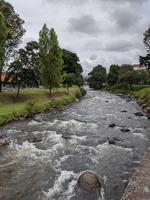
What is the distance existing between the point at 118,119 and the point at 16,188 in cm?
2197

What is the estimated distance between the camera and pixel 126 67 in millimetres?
91000

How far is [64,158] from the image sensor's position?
54.1ft

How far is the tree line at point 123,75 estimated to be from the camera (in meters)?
76.1

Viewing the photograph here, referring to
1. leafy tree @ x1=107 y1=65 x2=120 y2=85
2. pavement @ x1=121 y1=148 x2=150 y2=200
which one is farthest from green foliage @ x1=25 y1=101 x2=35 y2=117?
leafy tree @ x1=107 y1=65 x2=120 y2=85

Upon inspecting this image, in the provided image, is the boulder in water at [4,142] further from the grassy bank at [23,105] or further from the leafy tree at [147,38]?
the leafy tree at [147,38]

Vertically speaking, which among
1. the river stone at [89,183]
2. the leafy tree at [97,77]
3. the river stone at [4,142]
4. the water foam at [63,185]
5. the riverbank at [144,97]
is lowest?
the water foam at [63,185]

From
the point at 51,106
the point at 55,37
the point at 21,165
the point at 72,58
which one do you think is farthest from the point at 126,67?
the point at 21,165

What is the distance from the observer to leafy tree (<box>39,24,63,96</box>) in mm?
48938

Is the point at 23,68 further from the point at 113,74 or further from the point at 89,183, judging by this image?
the point at 113,74


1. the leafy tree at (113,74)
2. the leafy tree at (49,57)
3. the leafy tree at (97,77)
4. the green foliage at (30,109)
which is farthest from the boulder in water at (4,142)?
the leafy tree at (97,77)

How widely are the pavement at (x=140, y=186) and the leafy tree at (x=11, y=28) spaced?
34099mm

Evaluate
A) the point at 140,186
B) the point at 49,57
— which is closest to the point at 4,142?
the point at 140,186

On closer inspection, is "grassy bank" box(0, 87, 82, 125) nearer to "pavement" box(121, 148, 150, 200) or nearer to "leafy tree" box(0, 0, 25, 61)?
"leafy tree" box(0, 0, 25, 61)

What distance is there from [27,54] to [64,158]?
31294 millimetres
